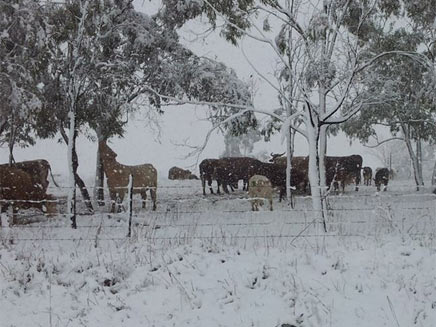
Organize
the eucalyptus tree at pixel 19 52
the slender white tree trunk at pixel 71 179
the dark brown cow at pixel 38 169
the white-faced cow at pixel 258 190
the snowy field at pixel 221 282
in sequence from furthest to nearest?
1. the dark brown cow at pixel 38 169
2. the white-faced cow at pixel 258 190
3. the eucalyptus tree at pixel 19 52
4. the slender white tree trunk at pixel 71 179
5. the snowy field at pixel 221 282

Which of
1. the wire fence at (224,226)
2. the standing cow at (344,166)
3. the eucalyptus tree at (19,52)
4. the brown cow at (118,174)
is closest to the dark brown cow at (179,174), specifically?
the standing cow at (344,166)

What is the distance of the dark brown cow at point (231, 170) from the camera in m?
23.6

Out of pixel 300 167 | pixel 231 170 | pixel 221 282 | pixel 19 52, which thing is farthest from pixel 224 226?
pixel 300 167

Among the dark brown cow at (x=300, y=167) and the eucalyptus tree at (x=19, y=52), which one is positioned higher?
the eucalyptus tree at (x=19, y=52)

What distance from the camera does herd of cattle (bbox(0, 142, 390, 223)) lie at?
1377 centimetres

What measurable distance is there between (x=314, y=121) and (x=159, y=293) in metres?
6.25

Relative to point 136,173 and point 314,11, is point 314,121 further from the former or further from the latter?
point 136,173

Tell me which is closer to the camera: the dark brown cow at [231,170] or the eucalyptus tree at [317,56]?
the eucalyptus tree at [317,56]

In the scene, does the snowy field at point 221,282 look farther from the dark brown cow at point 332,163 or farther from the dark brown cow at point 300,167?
the dark brown cow at point 332,163

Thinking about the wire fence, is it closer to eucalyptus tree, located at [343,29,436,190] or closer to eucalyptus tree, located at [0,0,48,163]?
eucalyptus tree, located at [0,0,48,163]

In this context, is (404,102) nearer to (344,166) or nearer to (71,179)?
(344,166)

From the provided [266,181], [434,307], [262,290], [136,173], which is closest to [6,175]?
[136,173]

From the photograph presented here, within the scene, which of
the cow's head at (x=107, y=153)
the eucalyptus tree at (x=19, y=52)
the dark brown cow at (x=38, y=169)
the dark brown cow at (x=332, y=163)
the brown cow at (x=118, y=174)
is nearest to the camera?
the eucalyptus tree at (x=19, y=52)

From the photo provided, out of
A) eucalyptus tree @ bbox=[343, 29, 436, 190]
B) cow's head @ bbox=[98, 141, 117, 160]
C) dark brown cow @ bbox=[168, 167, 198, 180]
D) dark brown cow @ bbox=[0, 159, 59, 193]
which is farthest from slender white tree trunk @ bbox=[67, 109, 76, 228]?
dark brown cow @ bbox=[168, 167, 198, 180]
